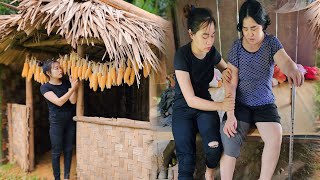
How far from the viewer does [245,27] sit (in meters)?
1.23

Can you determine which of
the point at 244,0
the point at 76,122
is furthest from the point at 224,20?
the point at 76,122

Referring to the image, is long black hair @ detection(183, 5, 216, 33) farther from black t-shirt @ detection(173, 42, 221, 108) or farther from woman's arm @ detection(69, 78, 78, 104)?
woman's arm @ detection(69, 78, 78, 104)

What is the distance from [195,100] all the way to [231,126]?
0.17 meters

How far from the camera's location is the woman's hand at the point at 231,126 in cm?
131

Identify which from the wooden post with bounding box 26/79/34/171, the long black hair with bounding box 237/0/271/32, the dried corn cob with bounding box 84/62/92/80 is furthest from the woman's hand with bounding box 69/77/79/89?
the long black hair with bounding box 237/0/271/32

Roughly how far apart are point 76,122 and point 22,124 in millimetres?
1043

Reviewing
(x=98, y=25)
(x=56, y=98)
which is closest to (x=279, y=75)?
(x=98, y=25)

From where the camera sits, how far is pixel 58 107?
9.72 feet

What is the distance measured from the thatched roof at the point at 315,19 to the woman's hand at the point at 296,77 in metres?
0.14

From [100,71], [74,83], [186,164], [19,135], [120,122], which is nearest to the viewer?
[186,164]

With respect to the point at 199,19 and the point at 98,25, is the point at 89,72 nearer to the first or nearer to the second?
the point at 98,25

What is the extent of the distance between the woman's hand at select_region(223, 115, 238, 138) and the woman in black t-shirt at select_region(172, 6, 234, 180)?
39mm

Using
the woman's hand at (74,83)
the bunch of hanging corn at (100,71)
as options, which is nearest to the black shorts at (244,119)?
the bunch of hanging corn at (100,71)

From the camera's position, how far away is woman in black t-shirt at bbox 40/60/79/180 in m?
2.93
